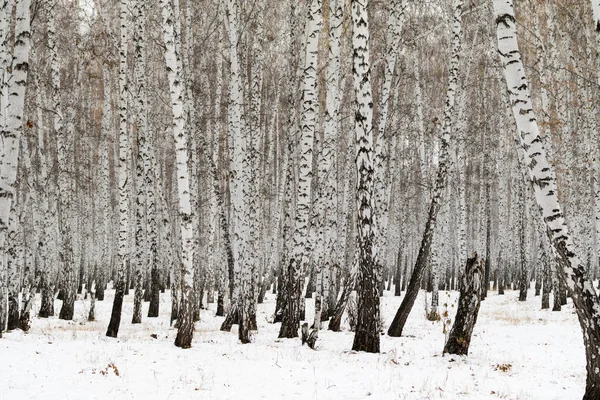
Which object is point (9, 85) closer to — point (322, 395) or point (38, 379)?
point (38, 379)

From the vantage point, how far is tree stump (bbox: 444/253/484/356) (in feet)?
29.6

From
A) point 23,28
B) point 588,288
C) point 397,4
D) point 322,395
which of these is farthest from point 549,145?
point 23,28

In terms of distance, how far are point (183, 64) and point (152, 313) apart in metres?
7.58

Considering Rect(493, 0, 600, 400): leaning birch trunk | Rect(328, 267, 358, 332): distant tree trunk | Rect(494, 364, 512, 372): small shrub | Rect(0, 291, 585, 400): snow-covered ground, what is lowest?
Rect(0, 291, 585, 400): snow-covered ground

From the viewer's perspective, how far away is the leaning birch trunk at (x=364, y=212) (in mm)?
8797

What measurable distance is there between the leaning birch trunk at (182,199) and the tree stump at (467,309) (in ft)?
15.0

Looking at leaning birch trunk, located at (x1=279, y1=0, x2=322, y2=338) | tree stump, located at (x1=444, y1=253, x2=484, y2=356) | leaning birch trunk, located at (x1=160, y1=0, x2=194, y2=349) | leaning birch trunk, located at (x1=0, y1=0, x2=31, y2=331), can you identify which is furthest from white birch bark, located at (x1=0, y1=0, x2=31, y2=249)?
tree stump, located at (x1=444, y1=253, x2=484, y2=356)

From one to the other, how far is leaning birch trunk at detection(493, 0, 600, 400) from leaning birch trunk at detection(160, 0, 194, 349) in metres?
5.65

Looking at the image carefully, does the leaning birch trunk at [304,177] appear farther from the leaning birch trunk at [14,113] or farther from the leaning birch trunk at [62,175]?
the leaning birch trunk at [62,175]

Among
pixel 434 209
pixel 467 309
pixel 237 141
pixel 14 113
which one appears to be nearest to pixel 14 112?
pixel 14 113

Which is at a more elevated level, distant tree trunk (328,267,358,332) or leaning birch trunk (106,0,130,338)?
leaning birch trunk (106,0,130,338)

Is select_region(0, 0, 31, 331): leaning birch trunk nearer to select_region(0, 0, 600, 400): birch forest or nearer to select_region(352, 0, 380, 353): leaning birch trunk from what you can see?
select_region(0, 0, 600, 400): birch forest

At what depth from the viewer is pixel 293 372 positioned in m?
7.45

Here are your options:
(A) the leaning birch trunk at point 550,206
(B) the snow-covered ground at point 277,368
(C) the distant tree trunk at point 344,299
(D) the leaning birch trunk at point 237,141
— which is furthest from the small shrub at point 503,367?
(D) the leaning birch trunk at point 237,141
